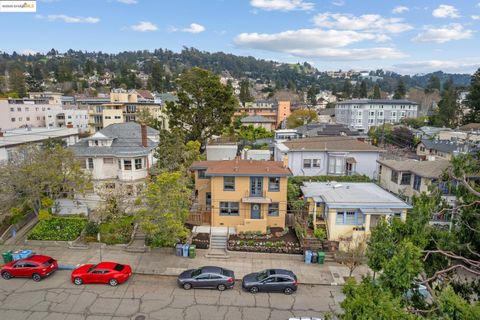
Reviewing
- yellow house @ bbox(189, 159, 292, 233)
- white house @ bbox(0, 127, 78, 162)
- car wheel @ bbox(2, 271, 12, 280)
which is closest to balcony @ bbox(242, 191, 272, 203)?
yellow house @ bbox(189, 159, 292, 233)

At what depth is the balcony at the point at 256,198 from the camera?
24.1 meters

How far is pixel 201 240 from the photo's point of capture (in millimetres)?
23484

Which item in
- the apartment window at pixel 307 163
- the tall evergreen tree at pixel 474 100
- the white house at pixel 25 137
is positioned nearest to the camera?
the white house at pixel 25 137

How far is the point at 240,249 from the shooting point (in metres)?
22.3

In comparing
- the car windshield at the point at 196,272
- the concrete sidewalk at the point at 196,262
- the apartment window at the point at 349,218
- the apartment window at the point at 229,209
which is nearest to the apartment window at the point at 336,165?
the apartment window at the point at 349,218

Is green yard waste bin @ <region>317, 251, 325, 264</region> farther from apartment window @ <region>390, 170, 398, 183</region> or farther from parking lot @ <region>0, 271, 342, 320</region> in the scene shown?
apartment window @ <region>390, 170, 398, 183</region>

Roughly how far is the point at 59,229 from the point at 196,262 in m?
12.2

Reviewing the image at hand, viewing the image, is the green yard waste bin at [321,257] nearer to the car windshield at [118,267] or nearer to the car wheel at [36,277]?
the car windshield at [118,267]

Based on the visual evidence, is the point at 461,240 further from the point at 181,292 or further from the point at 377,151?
the point at 377,151

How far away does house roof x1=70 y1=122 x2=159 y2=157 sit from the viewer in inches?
1150

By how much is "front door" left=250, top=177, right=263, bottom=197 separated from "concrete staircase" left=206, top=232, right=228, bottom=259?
393cm

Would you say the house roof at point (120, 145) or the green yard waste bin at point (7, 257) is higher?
the house roof at point (120, 145)

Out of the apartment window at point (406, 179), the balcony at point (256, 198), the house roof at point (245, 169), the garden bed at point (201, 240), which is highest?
the house roof at point (245, 169)

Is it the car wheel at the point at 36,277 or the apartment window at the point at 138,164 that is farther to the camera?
the apartment window at the point at 138,164
